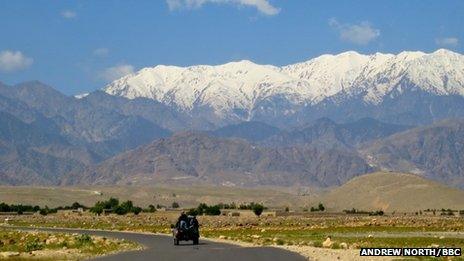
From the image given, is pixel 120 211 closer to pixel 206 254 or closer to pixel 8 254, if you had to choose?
pixel 8 254

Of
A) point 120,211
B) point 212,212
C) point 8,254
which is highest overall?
point 120,211

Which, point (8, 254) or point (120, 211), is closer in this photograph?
point (8, 254)

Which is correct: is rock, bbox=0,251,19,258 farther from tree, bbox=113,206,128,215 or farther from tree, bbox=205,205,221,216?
tree, bbox=113,206,128,215

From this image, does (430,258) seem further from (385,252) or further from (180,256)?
(180,256)

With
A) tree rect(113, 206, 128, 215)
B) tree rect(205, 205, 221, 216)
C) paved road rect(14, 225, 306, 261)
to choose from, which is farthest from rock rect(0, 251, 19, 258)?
tree rect(113, 206, 128, 215)

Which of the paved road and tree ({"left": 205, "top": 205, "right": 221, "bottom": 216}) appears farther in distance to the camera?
tree ({"left": 205, "top": 205, "right": 221, "bottom": 216})

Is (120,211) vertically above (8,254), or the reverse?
(120,211)

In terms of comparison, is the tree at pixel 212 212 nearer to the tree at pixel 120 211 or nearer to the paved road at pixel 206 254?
the tree at pixel 120 211


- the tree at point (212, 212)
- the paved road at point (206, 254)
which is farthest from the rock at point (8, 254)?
the tree at point (212, 212)

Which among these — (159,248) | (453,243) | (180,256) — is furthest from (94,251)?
(453,243)

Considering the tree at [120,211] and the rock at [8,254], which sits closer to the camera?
the rock at [8,254]

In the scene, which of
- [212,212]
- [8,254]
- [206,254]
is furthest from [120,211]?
[206,254]

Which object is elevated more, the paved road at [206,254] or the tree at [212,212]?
the tree at [212,212]

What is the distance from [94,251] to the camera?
5284 centimetres
